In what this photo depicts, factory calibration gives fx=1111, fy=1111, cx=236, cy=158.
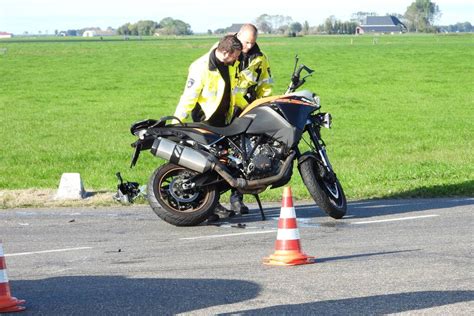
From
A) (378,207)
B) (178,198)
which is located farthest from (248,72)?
(378,207)

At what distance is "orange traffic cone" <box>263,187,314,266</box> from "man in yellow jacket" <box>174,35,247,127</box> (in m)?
2.64

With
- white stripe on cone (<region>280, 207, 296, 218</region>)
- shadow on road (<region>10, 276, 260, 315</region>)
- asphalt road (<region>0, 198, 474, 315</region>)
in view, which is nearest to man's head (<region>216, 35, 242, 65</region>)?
asphalt road (<region>0, 198, 474, 315</region>)

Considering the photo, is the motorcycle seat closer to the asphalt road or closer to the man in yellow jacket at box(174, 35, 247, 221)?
the man in yellow jacket at box(174, 35, 247, 221)

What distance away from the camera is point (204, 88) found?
10914 mm

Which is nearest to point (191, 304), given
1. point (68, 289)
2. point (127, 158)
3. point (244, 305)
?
point (244, 305)

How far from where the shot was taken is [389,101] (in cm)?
3456

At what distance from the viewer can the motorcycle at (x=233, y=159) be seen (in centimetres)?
1043

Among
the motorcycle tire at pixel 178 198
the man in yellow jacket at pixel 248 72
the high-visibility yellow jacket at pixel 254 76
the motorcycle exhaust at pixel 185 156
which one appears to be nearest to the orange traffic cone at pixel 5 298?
the motorcycle tire at pixel 178 198

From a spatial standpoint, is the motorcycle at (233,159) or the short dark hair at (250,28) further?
the short dark hair at (250,28)

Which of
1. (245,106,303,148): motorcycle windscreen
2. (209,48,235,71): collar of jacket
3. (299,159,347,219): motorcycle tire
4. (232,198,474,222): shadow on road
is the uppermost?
(209,48,235,71): collar of jacket

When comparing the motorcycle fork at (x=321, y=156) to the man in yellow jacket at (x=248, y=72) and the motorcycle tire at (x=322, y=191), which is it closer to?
the motorcycle tire at (x=322, y=191)

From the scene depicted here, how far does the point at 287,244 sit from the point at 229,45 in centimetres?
303

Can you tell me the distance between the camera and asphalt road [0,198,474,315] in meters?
6.69

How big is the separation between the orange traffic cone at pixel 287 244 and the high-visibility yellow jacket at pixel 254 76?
320cm
